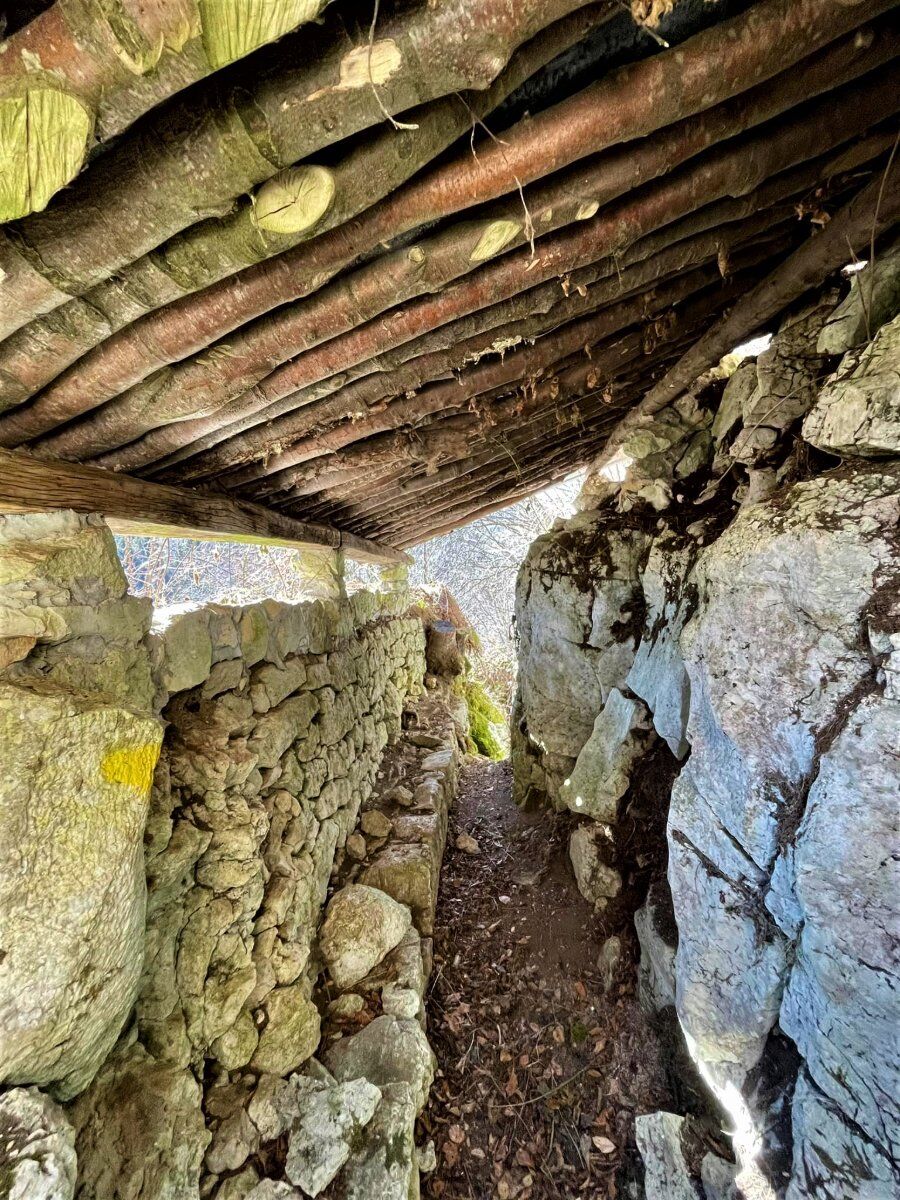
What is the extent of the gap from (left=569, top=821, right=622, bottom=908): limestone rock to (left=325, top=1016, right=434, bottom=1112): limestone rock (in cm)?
163

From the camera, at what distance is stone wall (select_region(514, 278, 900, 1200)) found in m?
1.52

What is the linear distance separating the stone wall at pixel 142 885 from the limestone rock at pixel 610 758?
208 cm

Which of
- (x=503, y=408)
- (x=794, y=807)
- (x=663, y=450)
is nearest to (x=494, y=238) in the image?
(x=503, y=408)

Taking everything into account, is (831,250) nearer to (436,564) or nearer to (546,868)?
(546,868)

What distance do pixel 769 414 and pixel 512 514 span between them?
9.72 m

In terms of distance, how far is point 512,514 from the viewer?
486 inches

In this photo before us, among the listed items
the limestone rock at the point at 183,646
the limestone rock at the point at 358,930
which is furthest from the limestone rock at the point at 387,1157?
the limestone rock at the point at 183,646

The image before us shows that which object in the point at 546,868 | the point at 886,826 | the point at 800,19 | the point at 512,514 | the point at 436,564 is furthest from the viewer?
the point at 436,564

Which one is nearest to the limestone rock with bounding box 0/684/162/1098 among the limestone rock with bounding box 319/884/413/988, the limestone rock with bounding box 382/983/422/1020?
the limestone rock with bounding box 319/884/413/988

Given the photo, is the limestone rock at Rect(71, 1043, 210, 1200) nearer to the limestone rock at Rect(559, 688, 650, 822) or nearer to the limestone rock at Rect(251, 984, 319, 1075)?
the limestone rock at Rect(251, 984, 319, 1075)

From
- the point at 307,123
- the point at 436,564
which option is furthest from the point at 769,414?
the point at 436,564

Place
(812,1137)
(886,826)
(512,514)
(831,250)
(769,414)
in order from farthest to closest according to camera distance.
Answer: (512,514)
(769,414)
(831,250)
(812,1137)
(886,826)

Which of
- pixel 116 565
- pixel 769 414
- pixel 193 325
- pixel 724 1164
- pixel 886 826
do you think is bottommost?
pixel 724 1164

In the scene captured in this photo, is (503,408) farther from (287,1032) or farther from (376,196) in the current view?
(287,1032)
